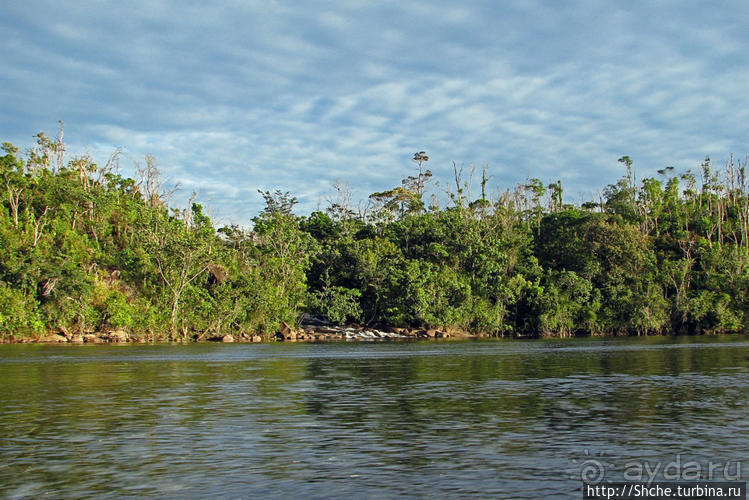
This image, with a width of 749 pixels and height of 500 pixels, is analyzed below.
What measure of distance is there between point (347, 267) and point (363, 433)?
208 ft

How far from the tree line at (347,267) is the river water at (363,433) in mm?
35000

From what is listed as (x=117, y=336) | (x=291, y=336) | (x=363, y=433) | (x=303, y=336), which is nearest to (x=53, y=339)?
(x=117, y=336)

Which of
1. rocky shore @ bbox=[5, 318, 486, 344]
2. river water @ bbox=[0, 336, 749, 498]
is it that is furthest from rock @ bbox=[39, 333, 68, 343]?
river water @ bbox=[0, 336, 749, 498]

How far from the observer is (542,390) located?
828 inches

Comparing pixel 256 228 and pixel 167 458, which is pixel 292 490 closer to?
pixel 167 458

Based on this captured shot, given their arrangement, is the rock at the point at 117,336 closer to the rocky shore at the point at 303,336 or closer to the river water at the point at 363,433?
the rocky shore at the point at 303,336

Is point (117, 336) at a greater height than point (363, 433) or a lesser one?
greater

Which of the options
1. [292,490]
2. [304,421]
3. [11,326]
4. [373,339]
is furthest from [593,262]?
[292,490]

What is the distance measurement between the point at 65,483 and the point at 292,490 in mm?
3350

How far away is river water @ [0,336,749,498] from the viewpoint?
32.6 ft

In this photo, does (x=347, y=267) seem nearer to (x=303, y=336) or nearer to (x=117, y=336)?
(x=303, y=336)

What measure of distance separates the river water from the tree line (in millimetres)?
35000

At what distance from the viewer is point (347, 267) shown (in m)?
77.2

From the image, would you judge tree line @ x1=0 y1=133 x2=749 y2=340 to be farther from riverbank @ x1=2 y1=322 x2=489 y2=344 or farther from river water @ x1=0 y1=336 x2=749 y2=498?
river water @ x1=0 y1=336 x2=749 y2=498
